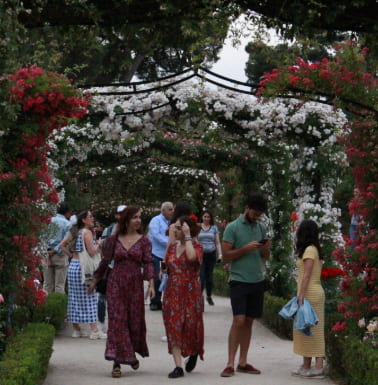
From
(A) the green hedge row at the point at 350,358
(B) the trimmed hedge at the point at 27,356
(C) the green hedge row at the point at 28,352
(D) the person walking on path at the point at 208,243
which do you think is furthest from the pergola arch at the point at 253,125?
(B) the trimmed hedge at the point at 27,356

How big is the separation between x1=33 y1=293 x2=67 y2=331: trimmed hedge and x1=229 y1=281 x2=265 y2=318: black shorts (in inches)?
120

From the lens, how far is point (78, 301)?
10.9m

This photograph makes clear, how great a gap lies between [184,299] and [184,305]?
55 mm

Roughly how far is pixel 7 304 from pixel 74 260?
3.43 m

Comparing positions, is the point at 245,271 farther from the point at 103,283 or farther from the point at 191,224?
the point at 103,283

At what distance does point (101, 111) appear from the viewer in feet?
41.7

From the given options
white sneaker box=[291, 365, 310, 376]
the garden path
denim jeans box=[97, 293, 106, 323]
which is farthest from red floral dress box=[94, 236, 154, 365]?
denim jeans box=[97, 293, 106, 323]

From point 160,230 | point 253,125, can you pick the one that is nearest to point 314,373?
point 160,230

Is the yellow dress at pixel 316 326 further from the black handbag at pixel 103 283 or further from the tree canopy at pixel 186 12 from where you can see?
the tree canopy at pixel 186 12

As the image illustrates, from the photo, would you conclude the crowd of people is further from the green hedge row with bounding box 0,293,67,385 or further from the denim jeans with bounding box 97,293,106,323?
the denim jeans with bounding box 97,293,106,323

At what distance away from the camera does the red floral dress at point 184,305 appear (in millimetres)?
8312

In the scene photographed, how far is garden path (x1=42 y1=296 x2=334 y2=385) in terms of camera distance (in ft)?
26.0

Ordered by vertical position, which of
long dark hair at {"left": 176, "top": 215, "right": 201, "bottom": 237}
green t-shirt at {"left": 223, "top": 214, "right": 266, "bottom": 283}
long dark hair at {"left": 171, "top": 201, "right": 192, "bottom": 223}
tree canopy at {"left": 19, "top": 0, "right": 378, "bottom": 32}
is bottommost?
green t-shirt at {"left": 223, "top": 214, "right": 266, "bottom": 283}

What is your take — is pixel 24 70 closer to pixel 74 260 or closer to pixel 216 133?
pixel 74 260
